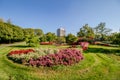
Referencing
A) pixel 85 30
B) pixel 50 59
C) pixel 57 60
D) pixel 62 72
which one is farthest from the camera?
pixel 85 30

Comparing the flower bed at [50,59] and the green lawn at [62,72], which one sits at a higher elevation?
the flower bed at [50,59]

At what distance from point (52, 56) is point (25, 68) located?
235 cm

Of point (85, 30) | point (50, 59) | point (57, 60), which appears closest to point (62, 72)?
point (57, 60)

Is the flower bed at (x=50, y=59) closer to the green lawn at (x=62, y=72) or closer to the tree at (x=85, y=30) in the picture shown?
the green lawn at (x=62, y=72)

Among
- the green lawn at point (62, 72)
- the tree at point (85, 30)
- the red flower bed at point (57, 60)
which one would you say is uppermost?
the tree at point (85, 30)

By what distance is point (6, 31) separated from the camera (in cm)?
3516

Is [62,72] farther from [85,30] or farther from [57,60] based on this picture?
[85,30]

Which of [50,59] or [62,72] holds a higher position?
[50,59]

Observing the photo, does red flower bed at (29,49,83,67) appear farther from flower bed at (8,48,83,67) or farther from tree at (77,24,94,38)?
tree at (77,24,94,38)

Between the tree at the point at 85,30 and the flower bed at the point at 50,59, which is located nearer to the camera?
the flower bed at the point at 50,59

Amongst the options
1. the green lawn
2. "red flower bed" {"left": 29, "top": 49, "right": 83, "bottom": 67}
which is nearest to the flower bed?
"red flower bed" {"left": 29, "top": 49, "right": 83, "bottom": 67}

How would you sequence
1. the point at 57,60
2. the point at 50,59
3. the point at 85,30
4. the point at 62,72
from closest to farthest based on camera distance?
the point at 62,72 → the point at 57,60 → the point at 50,59 → the point at 85,30

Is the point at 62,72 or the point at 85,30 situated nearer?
the point at 62,72

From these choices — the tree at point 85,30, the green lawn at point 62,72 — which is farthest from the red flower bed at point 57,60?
the tree at point 85,30
